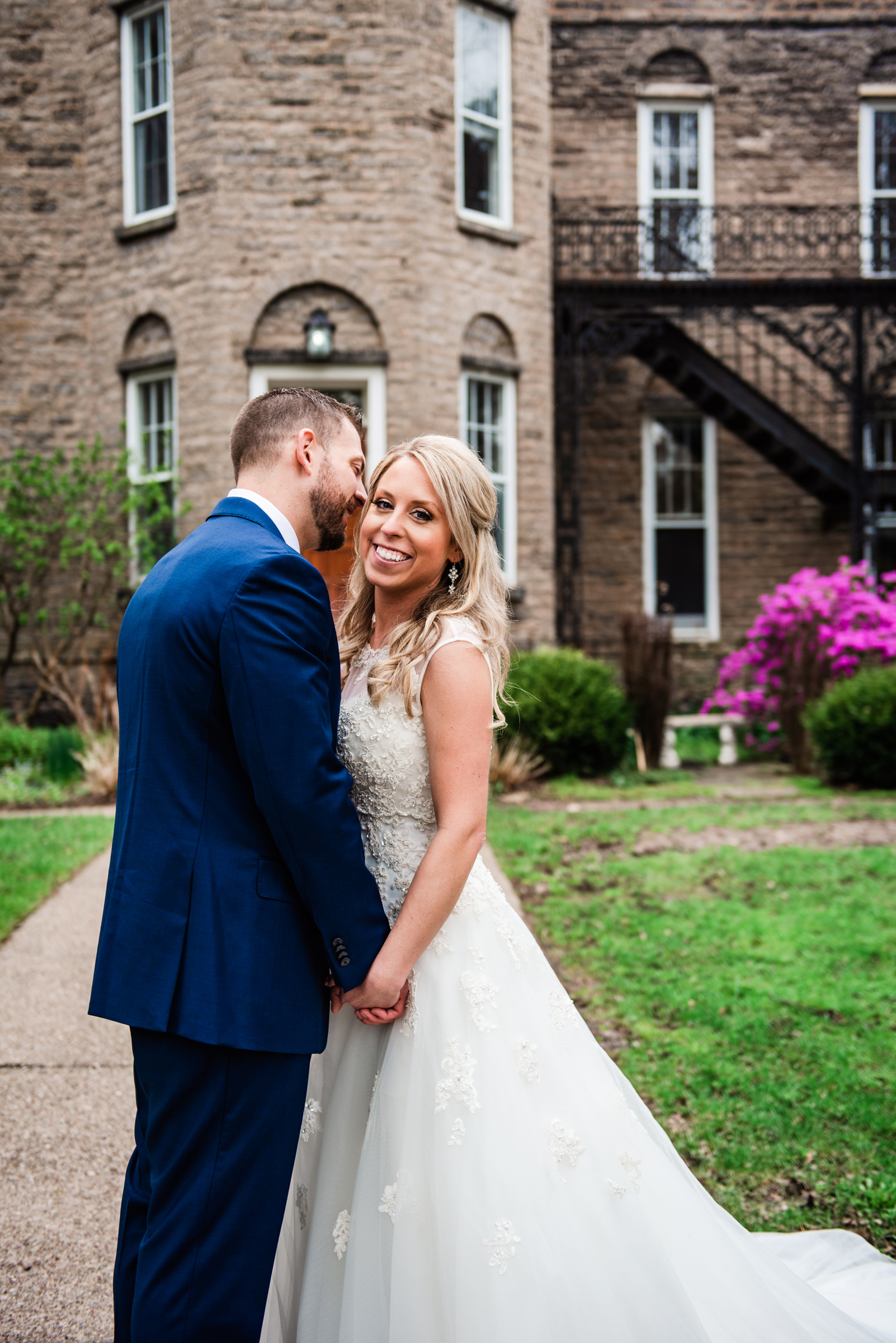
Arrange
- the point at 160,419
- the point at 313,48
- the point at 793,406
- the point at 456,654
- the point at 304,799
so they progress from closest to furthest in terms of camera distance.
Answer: the point at 304,799
the point at 456,654
the point at 313,48
the point at 160,419
the point at 793,406

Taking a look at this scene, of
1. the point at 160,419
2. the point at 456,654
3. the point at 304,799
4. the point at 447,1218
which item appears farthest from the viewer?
the point at 160,419

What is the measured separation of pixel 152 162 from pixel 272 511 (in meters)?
10.9

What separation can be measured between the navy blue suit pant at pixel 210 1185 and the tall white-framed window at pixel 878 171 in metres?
14.4

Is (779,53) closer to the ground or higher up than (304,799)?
higher up

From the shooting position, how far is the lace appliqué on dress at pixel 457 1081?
2.00m

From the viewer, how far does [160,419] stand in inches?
448

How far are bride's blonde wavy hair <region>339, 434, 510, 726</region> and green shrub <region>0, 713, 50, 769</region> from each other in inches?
328

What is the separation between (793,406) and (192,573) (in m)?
13.1

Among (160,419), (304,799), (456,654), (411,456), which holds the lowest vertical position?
(304,799)

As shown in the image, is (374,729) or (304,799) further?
(374,729)

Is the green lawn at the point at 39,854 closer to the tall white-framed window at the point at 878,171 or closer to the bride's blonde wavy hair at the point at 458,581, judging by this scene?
the bride's blonde wavy hair at the point at 458,581

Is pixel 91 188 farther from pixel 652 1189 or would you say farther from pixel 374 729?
pixel 652 1189

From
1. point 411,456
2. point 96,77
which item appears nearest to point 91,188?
point 96,77

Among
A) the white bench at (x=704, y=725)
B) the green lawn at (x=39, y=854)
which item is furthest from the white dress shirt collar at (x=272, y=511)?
the white bench at (x=704, y=725)
